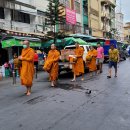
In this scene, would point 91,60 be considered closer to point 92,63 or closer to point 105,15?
point 92,63

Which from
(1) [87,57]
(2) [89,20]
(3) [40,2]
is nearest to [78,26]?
(2) [89,20]

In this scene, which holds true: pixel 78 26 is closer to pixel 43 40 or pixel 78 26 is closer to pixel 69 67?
pixel 43 40

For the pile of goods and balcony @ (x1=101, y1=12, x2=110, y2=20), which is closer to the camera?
the pile of goods

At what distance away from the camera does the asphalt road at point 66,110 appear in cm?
766

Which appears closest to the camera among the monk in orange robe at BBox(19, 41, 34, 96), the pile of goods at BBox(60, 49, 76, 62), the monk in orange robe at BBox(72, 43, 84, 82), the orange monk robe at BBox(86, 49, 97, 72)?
the monk in orange robe at BBox(19, 41, 34, 96)

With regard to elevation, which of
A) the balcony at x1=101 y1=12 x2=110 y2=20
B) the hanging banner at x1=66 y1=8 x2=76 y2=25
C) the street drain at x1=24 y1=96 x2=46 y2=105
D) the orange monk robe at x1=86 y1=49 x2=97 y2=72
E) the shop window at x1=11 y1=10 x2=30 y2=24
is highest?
the balcony at x1=101 y1=12 x2=110 y2=20

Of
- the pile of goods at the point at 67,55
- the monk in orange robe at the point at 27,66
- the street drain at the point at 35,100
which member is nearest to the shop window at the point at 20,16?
the pile of goods at the point at 67,55

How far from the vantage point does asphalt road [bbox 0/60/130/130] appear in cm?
766

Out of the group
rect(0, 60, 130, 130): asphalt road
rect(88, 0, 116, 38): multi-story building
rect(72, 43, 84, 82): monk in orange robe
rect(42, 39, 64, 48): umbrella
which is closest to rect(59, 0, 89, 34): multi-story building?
rect(88, 0, 116, 38): multi-story building

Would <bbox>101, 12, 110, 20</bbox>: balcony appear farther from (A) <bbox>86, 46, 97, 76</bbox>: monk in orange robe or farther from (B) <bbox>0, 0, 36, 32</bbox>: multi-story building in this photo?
(A) <bbox>86, 46, 97, 76</bbox>: monk in orange robe

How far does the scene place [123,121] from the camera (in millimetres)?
7961

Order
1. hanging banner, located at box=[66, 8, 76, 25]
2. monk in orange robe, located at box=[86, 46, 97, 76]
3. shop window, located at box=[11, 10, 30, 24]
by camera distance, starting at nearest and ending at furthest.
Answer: monk in orange robe, located at box=[86, 46, 97, 76]
shop window, located at box=[11, 10, 30, 24]
hanging banner, located at box=[66, 8, 76, 25]

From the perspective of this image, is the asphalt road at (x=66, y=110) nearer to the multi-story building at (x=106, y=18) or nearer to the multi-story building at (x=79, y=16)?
the multi-story building at (x=79, y=16)

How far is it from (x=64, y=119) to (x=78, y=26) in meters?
43.2
